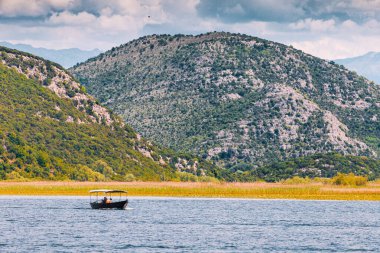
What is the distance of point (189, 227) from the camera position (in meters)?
101

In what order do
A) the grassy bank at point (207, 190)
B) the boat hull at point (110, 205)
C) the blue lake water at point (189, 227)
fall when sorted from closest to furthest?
the blue lake water at point (189, 227) < the boat hull at point (110, 205) < the grassy bank at point (207, 190)

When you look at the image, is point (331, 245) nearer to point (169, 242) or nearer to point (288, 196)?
point (169, 242)

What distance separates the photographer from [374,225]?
10562 centimetres

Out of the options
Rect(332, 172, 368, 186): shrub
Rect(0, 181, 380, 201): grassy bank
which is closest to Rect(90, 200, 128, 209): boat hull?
Rect(0, 181, 380, 201): grassy bank

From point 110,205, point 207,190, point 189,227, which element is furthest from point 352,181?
point 189,227

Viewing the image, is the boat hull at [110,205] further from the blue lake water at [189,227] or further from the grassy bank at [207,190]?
the grassy bank at [207,190]

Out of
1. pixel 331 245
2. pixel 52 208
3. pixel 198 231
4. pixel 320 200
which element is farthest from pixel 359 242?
pixel 320 200

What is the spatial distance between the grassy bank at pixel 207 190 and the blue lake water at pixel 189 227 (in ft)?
48.3

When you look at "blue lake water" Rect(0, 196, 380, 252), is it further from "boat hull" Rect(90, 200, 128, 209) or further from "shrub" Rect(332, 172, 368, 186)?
"shrub" Rect(332, 172, 368, 186)

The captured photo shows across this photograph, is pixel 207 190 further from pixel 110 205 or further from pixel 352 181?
pixel 110 205

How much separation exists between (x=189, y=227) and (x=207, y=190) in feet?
233

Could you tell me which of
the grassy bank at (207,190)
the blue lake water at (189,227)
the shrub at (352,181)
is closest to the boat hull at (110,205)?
the blue lake water at (189,227)

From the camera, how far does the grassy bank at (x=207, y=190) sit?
161 m

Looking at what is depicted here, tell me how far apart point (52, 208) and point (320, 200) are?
181 ft
